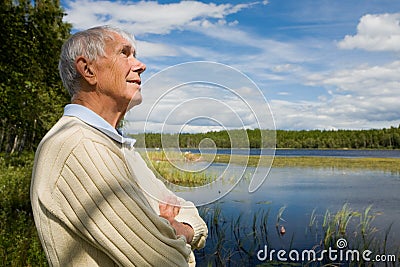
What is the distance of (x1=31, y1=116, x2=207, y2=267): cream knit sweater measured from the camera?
2.97 ft

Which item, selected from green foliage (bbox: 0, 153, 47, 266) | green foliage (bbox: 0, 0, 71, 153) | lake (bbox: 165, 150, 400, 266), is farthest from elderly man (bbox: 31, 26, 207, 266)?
green foliage (bbox: 0, 0, 71, 153)

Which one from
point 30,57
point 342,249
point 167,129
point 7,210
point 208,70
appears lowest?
point 342,249

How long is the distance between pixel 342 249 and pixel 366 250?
0.23m

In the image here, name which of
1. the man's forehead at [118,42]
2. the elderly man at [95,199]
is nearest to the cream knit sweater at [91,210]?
the elderly man at [95,199]

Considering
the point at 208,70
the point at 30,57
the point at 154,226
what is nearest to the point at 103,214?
the point at 154,226

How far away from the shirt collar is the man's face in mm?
60

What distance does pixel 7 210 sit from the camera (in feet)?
16.8

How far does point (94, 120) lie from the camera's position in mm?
1021

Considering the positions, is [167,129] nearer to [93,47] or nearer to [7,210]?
[93,47]

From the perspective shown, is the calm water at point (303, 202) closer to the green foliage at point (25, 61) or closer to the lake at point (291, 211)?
the lake at point (291, 211)

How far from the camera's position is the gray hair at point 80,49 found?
1059 millimetres

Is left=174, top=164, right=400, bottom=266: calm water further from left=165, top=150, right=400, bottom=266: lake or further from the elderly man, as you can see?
the elderly man

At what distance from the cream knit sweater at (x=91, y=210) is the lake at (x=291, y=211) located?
3078 mm

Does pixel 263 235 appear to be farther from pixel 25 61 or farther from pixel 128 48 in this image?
pixel 128 48
